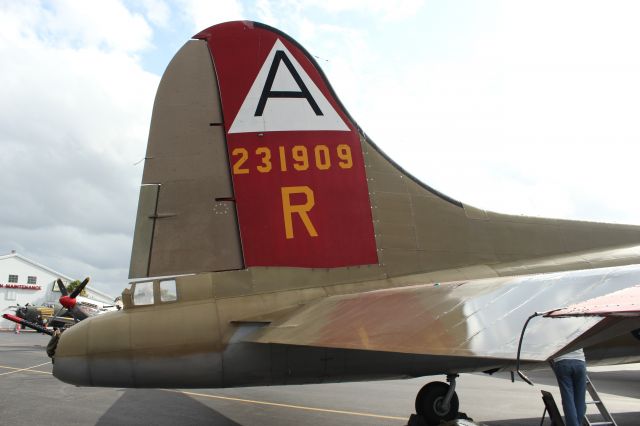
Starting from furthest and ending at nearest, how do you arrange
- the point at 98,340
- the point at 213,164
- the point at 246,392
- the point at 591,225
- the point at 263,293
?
1. the point at 246,392
2. the point at 591,225
3. the point at 213,164
4. the point at 263,293
5. the point at 98,340

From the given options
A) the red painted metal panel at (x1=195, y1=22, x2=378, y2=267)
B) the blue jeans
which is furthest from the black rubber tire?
the red painted metal panel at (x1=195, y1=22, x2=378, y2=267)

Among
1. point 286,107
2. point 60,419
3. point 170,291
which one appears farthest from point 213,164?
point 60,419

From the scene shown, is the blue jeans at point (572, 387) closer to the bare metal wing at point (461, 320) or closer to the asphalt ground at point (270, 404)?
the bare metal wing at point (461, 320)

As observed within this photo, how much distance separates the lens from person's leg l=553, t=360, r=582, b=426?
5.41m

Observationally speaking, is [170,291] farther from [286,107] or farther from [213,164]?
[286,107]

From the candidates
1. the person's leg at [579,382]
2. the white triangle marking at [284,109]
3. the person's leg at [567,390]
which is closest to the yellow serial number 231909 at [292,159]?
the white triangle marking at [284,109]

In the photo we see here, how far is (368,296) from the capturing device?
5766mm

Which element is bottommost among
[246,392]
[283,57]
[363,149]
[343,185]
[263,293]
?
[246,392]

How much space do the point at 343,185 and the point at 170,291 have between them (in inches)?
108

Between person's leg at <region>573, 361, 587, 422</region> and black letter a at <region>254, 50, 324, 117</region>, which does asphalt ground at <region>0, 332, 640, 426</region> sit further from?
black letter a at <region>254, 50, 324, 117</region>

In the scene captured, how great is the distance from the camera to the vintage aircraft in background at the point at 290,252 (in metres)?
5.32

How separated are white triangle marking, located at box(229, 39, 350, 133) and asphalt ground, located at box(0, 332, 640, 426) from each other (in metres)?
5.45

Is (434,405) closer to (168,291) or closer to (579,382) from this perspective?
(579,382)

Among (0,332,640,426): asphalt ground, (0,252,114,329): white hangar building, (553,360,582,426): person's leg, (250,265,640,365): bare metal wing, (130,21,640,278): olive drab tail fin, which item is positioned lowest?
(0,332,640,426): asphalt ground
